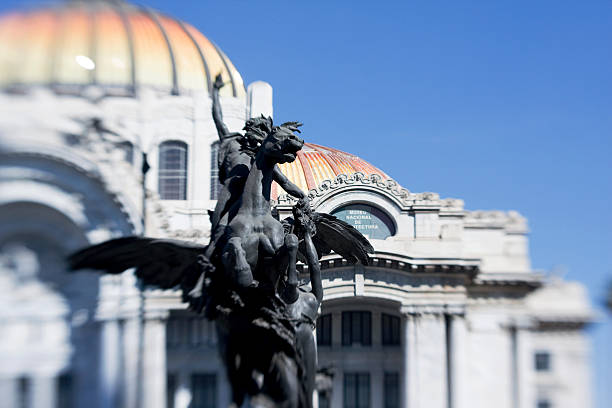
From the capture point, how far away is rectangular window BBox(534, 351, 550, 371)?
1825 inches

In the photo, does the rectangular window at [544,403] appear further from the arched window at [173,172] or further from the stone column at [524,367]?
the arched window at [173,172]

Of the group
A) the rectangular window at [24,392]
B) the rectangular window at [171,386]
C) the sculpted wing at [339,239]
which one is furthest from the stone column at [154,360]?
the sculpted wing at [339,239]

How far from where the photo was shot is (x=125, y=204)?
32.0 metres

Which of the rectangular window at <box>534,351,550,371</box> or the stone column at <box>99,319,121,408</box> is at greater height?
the rectangular window at <box>534,351,550,371</box>

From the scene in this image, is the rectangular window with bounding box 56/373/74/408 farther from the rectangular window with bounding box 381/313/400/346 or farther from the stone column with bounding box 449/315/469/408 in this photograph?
the rectangular window with bounding box 381/313/400/346

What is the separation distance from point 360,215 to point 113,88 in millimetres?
31551

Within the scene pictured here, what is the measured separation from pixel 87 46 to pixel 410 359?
35.6 m

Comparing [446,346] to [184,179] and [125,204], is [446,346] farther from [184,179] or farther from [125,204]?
[125,204]

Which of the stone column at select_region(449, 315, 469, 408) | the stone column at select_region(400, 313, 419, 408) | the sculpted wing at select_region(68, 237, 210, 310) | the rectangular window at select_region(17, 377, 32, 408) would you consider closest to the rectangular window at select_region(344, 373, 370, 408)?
the stone column at select_region(400, 313, 419, 408)

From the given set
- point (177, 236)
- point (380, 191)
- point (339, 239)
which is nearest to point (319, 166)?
point (380, 191)

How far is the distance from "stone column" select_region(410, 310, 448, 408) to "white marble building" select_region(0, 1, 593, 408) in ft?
0.19

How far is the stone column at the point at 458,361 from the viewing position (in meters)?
52.5

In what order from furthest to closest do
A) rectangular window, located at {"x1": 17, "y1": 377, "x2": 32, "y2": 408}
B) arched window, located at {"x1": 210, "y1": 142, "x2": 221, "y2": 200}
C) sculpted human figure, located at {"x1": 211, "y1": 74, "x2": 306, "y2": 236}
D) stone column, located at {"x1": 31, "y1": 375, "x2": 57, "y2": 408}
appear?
arched window, located at {"x1": 210, "y1": 142, "x2": 221, "y2": 200}
stone column, located at {"x1": 31, "y1": 375, "x2": 57, "y2": 408}
rectangular window, located at {"x1": 17, "y1": 377, "x2": 32, "y2": 408}
sculpted human figure, located at {"x1": 211, "y1": 74, "x2": 306, "y2": 236}

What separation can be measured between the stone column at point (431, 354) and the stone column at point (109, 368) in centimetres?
2671
